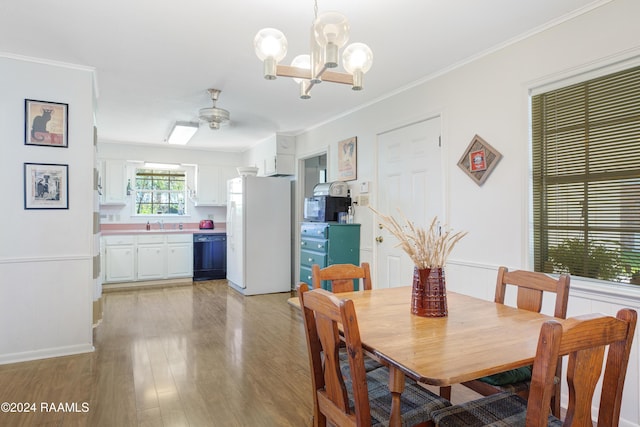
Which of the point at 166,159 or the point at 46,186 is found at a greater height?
the point at 166,159

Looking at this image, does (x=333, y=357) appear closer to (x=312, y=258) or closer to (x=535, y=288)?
(x=535, y=288)

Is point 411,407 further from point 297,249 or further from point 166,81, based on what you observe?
point 297,249

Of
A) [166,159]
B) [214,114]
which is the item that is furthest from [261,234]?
[166,159]

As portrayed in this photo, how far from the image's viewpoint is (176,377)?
2641 millimetres

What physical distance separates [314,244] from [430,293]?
289 cm

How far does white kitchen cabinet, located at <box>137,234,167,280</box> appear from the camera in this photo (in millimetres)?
5902

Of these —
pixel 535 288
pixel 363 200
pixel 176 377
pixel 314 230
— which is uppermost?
pixel 363 200

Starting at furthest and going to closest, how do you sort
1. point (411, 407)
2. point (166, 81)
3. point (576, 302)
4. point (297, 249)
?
point (297, 249), point (166, 81), point (576, 302), point (411, 407)

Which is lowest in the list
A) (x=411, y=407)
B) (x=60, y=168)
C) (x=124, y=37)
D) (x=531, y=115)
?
(x=411, y=407)

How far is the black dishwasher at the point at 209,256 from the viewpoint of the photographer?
6.34 meters

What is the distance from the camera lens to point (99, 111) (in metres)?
4.46

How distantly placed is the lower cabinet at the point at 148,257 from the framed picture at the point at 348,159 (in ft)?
10.4

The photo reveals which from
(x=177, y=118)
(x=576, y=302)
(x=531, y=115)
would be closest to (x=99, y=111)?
(x=177, y=118)

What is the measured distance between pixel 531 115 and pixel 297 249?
3.84m
